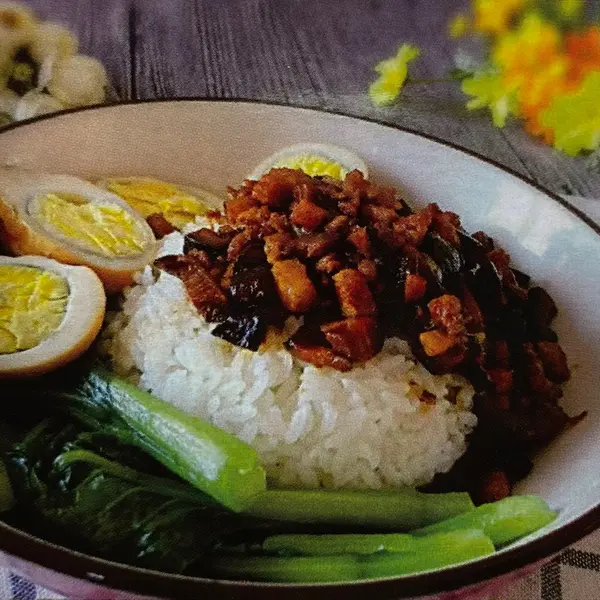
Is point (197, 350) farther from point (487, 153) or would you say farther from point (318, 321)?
point (487, 153)

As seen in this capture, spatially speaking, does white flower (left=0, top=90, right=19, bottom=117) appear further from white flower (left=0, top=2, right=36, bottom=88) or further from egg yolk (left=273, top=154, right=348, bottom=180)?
egg yolk (left=273, top=154, right=348, bottom=180)

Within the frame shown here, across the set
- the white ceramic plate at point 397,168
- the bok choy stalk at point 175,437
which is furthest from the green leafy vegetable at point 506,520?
the bok choy stalk at point 175,437

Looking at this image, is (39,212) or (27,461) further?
(39,212)

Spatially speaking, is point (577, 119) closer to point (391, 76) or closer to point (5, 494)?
point (391, 76)

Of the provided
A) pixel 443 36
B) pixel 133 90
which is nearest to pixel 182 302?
pixel 133 90

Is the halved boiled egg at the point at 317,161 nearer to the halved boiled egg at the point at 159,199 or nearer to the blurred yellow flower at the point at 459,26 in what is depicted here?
the halved boiled egg at the point at 159,199
